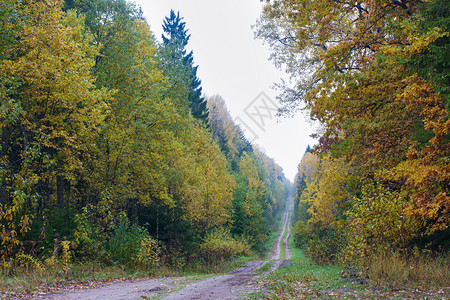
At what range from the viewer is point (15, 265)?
8969mm

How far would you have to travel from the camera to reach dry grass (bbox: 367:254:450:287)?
6996mm

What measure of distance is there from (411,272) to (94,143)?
12915 mm

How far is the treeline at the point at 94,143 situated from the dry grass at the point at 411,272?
8826 mm

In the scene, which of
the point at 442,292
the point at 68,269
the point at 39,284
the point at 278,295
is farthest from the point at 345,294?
the point at 68,269

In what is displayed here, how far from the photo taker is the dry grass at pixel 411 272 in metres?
7.00

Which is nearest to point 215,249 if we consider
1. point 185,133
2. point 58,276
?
point 185,133

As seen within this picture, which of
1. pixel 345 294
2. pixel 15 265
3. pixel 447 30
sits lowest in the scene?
pixel 345 294

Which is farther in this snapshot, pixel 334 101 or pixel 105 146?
pixel 105 146

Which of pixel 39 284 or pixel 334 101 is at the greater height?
pixel 334 101

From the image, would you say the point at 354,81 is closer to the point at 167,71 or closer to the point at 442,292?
the point at 442,292

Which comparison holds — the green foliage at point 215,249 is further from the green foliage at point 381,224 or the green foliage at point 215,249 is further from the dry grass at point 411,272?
the dry grass at point 411,272

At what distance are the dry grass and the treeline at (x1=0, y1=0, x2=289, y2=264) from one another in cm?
883

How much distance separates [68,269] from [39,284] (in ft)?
6.38

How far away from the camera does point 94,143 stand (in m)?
13.6
